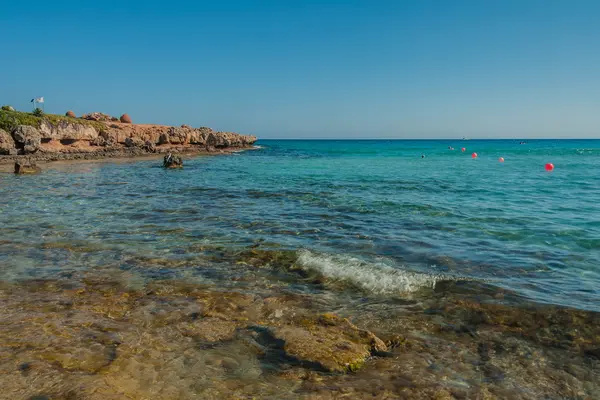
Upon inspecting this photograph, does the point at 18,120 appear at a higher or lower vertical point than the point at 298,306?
higher

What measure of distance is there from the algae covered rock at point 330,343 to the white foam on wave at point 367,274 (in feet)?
6.55

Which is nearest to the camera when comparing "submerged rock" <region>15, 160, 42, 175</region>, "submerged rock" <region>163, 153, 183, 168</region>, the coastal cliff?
"submerged rock" <region>15, 160, 42, 175</region>

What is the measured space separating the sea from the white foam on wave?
0.05 meters

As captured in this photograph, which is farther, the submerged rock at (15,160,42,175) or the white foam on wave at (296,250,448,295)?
the submerged rock at (15,160,42,175)

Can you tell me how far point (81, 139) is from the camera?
51.9 m

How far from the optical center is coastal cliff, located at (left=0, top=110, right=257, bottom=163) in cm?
4138

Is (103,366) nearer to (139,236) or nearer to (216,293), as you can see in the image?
(216,293)

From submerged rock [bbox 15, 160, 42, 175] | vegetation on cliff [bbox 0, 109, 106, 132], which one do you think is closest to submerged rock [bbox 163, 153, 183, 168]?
Answer: submerged rock [bbox 15, 160, 42, 175]

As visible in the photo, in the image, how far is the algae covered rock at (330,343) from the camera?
4699 millimetres

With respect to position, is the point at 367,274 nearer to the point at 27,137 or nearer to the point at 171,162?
the point at 171,162

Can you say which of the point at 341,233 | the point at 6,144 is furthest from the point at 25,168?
the point at 341,233

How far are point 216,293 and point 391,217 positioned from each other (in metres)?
9.06

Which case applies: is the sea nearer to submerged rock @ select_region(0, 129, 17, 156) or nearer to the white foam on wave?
the white foam on wave

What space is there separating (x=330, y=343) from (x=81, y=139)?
57594 millimetres
